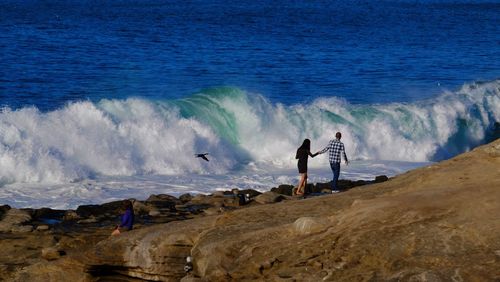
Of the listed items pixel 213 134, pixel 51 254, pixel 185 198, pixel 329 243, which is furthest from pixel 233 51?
pixel 329 243

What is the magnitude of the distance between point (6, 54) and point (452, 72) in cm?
1885

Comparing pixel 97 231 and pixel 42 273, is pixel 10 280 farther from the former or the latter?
pixel 97 231

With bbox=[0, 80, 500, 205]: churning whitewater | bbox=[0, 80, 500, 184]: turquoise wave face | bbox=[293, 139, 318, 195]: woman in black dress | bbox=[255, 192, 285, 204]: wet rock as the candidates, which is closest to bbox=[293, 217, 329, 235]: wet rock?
bbox=[255, 192, 285, 204]: wet rock

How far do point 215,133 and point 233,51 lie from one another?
2189 centimetres

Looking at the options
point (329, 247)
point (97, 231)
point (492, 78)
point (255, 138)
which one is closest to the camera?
point (329, 247)

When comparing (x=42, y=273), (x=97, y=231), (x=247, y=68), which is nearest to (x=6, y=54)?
(x=247, y=68)

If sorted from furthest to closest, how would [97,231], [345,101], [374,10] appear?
[374,10], [345,101], [97,231]

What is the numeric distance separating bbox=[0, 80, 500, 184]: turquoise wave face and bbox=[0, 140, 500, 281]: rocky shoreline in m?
10.2

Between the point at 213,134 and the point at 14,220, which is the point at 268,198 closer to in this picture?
the point at 14,220

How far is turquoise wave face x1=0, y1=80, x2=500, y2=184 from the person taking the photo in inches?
1115

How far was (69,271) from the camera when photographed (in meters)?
15.8

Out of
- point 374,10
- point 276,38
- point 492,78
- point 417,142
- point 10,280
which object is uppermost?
point 374,10

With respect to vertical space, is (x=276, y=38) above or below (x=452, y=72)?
above

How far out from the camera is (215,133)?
32531mm
